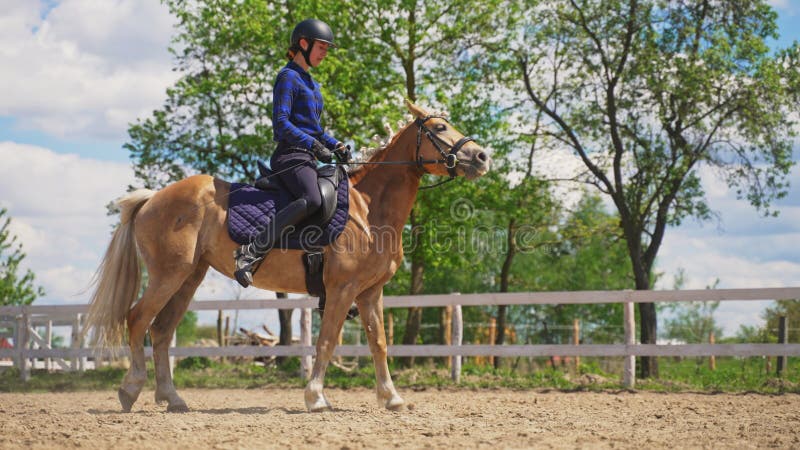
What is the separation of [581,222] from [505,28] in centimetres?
598

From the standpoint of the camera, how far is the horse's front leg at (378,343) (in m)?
7.31

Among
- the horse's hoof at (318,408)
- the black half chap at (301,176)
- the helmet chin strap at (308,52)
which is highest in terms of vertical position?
the helmet chin strap at (308,52)

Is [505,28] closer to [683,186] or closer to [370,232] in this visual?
[683,186]

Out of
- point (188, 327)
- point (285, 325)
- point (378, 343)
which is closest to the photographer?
point (378, 343)

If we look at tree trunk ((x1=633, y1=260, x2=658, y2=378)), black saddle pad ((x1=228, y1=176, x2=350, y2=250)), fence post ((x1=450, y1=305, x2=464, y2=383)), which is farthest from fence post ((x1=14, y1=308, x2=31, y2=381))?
A: tree trunk ((x1=633, y1=260, x2=658, y2=378))

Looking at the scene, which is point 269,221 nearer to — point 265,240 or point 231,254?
point 265,240

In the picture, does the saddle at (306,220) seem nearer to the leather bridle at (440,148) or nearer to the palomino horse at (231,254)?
the palomino horse at (231,254)

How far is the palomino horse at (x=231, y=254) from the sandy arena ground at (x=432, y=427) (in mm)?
630

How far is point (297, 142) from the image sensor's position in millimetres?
6879

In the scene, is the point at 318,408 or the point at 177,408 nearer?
the point at 318,408

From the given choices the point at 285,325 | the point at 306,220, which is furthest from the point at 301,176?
the point at 285,325

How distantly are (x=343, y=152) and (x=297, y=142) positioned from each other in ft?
1.65

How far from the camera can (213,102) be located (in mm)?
20984

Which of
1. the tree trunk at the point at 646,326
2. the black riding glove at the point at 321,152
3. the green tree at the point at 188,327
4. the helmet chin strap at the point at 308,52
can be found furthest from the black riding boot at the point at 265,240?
the green tree at the point at 188,327
